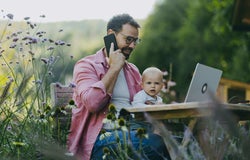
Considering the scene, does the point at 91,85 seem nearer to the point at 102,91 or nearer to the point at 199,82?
the point at 102,91

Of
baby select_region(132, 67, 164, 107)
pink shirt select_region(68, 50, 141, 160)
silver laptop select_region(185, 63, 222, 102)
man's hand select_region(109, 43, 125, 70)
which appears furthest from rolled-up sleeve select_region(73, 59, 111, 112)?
silver laptop select_region(185, 63, 222, 102)

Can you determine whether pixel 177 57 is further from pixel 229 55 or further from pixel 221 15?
pixel 221 15

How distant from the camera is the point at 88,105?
3781mm

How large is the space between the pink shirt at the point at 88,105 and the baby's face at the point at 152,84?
0.11m

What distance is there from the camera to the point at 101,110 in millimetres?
3900

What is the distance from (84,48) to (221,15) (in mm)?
21817

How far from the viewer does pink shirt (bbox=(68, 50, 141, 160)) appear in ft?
12.4

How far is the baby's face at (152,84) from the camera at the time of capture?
13.2ft

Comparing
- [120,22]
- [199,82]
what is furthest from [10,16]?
[199,82]

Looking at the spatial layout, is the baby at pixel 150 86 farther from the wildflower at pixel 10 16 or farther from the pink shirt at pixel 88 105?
the wildflower at pixel 10 16

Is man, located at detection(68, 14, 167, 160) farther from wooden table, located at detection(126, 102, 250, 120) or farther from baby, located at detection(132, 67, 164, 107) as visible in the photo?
wooden table, located at detection(126, 102, 250, 120)

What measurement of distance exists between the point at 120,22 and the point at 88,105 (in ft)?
1.98

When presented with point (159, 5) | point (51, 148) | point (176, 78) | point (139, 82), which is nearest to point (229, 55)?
point (176, 78)

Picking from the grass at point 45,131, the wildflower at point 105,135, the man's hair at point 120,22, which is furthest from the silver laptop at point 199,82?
the man's hair at point 120,22
